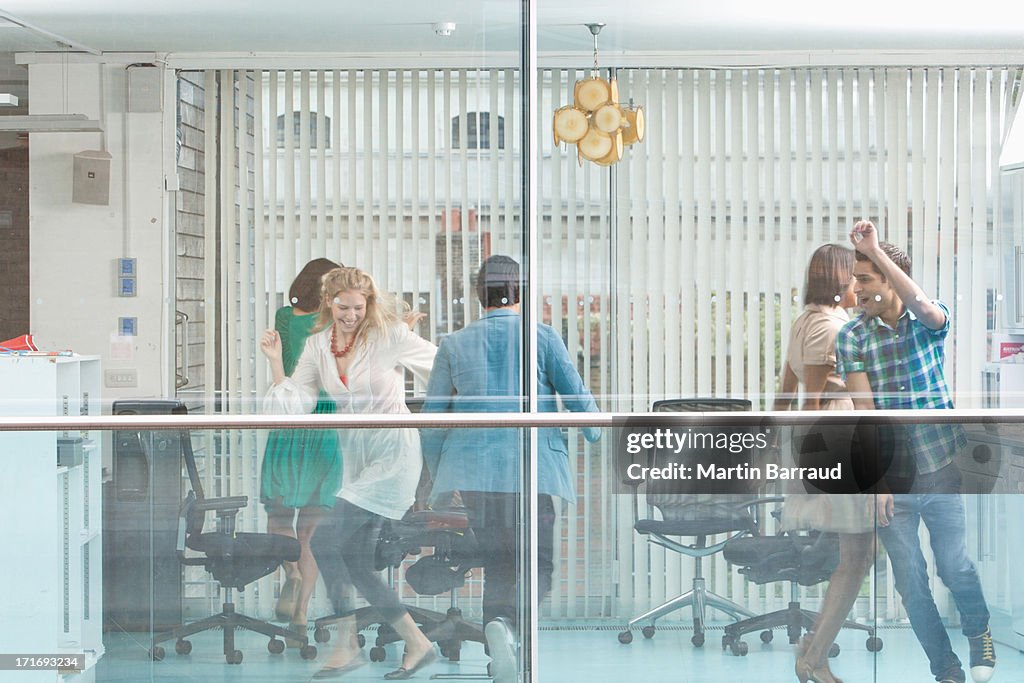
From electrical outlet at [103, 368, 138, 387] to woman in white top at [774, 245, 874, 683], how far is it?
67.0 inches

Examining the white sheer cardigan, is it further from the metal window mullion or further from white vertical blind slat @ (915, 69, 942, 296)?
white vertical blind slat @ (915, 69, 942, 296)

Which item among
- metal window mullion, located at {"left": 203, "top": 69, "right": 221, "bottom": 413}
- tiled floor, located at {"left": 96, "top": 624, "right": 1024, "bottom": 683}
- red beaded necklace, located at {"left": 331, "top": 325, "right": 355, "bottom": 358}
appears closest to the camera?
metal window mullion, located at {"left": 203, "top": 69, "right": 221, "bottom": 413}

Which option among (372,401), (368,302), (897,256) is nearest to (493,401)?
(372,401)

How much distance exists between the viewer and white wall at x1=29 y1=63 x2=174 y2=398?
2.78 meters

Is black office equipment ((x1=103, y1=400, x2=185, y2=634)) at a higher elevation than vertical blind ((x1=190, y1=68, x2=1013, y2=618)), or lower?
lower

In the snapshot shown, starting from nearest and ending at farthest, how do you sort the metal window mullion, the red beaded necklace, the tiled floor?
1. the metal window mullion
2. the red beaded necklace
3. the tiled floor

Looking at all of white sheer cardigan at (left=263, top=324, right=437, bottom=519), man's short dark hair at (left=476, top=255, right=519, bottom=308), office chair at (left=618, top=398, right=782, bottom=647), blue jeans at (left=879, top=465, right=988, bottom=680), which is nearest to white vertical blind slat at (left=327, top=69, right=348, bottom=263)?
white sheer cardigan at (left=263, top=324, right=437, bottom=519)

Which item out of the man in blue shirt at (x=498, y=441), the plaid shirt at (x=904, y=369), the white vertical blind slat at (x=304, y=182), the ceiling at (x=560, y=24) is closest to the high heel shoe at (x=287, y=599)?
the man in blue shirt at (x=498, y=441)

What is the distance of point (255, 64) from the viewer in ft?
9.21

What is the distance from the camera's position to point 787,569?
9.73 ft

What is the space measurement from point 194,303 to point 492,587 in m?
1.12

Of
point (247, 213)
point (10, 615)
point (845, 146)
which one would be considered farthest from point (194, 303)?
point (845, 146)

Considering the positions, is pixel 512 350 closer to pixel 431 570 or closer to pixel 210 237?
pixel 431 570

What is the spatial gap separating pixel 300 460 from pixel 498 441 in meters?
0.54
